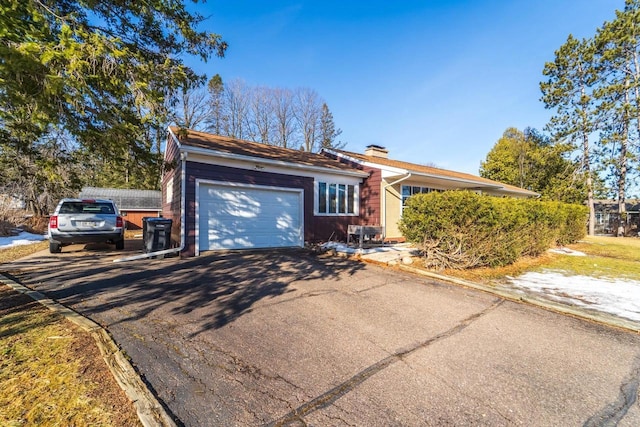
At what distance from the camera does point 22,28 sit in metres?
3.58

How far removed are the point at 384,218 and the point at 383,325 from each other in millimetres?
9164

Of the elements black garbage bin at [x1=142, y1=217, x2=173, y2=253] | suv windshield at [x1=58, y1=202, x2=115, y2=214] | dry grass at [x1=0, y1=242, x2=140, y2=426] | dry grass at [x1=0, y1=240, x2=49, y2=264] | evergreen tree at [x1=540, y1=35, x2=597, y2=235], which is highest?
evergreen tree at [x1=540, y1=35, x2=597, y2=235]

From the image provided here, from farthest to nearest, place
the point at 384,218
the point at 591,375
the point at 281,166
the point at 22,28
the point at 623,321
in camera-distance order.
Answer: the point at 384,218
the point at 281,166
the point at 623,321
the point at 22,28
the point at 591,375

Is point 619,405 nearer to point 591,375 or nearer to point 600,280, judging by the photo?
point 591,375

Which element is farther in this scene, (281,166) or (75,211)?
(281,166)

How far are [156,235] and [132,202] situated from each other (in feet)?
64.1

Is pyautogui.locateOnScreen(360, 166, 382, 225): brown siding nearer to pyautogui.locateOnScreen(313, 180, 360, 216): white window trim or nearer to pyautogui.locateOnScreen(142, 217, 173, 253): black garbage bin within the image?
pyautogui.locateOnScreen(313, 180, 360, 216): white window trim

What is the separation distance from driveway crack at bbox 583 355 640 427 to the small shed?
26.4 meters

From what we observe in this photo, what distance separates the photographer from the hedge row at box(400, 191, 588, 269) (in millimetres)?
6551

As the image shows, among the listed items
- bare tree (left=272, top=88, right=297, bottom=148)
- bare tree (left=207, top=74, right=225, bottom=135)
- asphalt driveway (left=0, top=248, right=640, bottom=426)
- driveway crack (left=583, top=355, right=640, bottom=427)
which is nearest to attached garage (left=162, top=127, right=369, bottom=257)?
asphalt driveway (left=0, top=248, right=640, bottom=426)

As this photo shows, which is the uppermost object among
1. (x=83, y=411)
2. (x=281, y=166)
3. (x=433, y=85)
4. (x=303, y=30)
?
(x=303, y=30)

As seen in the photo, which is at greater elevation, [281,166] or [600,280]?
[281,166]

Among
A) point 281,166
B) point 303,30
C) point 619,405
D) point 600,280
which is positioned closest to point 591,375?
point 619,405

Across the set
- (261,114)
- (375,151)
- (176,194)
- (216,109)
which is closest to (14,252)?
(176,194)
